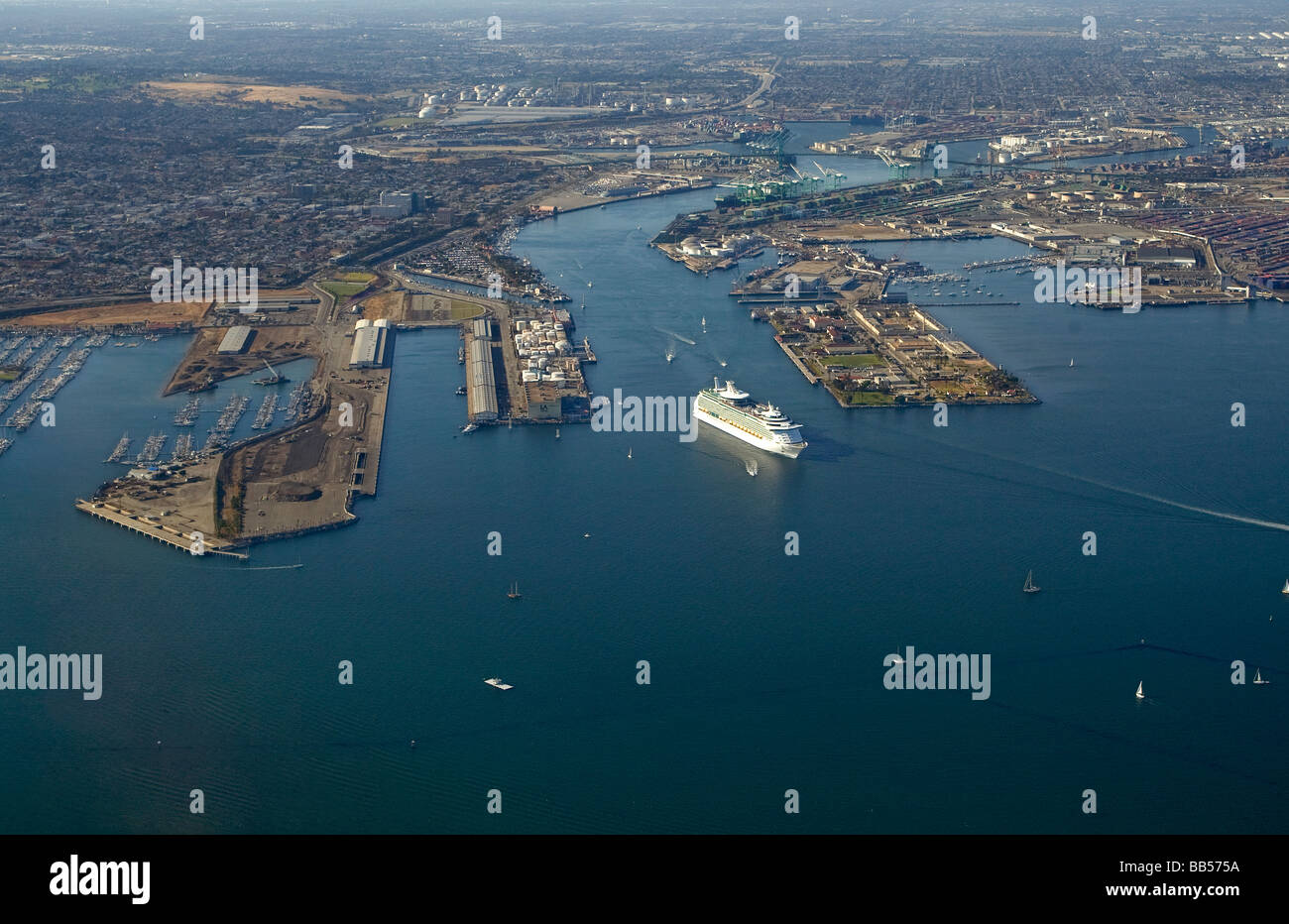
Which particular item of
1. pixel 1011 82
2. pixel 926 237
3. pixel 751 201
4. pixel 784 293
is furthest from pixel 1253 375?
pixel 1011 82

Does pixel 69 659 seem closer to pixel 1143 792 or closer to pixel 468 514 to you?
pixel 468 514

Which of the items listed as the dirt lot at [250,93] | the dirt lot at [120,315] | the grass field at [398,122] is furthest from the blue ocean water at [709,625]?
the dirt lot at [250,93]

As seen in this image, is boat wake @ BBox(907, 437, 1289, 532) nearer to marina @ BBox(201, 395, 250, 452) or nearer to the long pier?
the long pier

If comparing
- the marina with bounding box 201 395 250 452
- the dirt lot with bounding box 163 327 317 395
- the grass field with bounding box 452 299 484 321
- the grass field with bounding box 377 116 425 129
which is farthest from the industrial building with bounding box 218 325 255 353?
the grass field with bounding box 377 116 425 129

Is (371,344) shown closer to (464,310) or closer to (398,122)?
(464,310)

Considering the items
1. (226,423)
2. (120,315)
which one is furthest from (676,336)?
(120,315)
